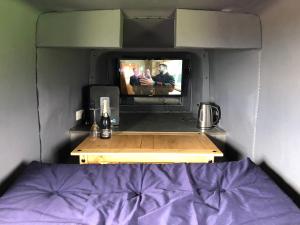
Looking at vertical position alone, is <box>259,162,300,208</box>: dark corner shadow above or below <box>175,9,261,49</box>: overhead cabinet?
below

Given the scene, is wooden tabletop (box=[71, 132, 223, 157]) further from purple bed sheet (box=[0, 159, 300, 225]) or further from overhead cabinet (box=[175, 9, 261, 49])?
overhead cabinet (box=[175, 9, 261, 49])

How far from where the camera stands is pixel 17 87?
1.35 m

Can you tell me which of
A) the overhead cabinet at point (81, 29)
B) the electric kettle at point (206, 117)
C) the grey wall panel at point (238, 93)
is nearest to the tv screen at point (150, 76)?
the grey wall panel at point (238, 93)

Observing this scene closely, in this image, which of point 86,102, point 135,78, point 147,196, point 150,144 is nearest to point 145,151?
point 150,144

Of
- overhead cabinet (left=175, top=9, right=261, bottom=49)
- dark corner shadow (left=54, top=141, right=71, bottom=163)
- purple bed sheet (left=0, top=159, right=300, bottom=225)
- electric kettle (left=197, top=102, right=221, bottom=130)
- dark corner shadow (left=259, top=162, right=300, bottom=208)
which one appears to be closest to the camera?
purple bed sheet (left=0, top=159, right=300, bottom=225)

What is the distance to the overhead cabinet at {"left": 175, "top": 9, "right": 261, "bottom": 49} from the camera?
5.06 feet

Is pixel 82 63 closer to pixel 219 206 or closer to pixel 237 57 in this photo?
pixel 237 57

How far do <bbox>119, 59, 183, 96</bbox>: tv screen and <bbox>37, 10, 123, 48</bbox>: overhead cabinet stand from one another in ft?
3.74

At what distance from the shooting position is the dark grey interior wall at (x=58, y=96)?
1.65 metres

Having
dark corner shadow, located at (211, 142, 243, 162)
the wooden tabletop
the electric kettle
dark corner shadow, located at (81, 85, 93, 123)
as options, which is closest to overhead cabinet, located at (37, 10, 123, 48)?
the wooden tabletop

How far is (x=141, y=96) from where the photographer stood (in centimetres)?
282

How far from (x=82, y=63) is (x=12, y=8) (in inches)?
43.2

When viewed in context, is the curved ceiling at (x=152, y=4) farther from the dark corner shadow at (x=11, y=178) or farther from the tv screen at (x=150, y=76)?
the tv screen at (x=150, y=76)

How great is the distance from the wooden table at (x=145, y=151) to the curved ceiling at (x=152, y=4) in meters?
0.81
